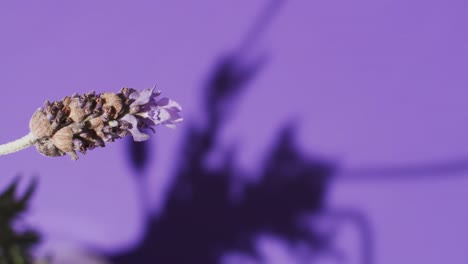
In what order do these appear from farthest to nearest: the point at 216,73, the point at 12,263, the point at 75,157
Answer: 1. the point at 216,73
2. the point at 12,263
3. the point at 75,157

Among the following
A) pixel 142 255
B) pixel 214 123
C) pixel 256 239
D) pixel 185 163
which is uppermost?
pixel 214 123

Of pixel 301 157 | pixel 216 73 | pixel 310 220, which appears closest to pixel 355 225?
pixel 310 220

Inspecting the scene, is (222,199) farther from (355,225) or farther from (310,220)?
(355,225)

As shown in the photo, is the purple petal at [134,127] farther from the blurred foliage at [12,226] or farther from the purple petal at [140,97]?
the blurred foliage at [12,226]

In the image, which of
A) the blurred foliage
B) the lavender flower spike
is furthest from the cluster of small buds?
the blurred foliage

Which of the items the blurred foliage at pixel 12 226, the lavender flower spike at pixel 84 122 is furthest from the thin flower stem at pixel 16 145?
the blurred foliage at pixel 12 226

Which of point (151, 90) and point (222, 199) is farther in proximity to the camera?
point (222, 199)

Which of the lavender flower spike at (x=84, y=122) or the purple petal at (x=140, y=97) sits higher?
the purple petal at (x=140, y=97)

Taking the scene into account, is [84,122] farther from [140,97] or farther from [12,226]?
[12,226]

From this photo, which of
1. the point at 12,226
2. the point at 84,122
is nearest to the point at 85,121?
the point at 84,122
